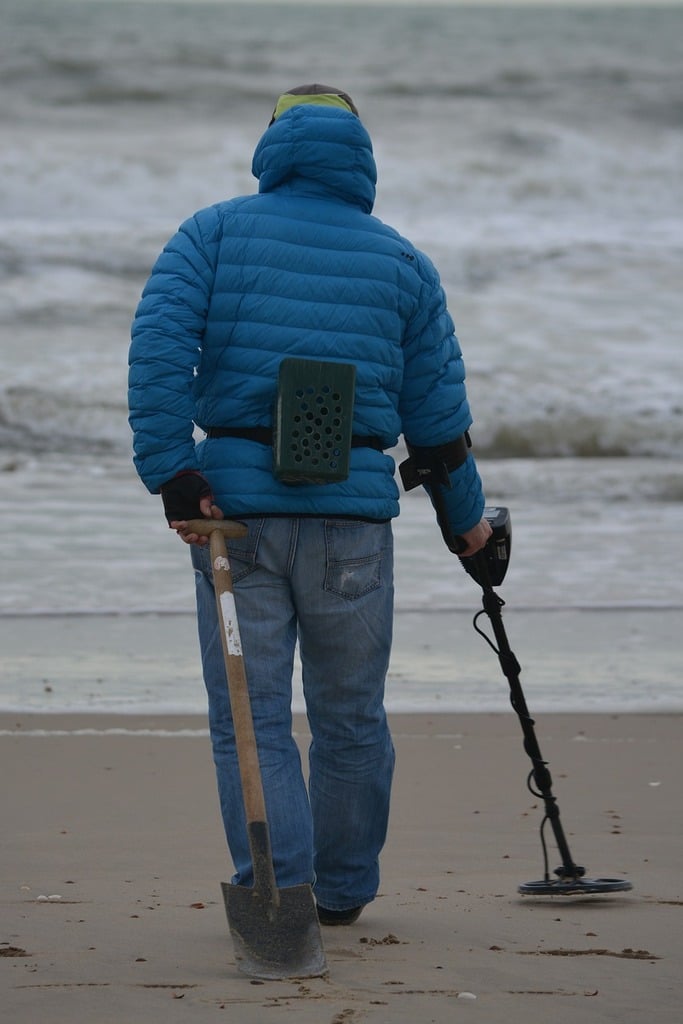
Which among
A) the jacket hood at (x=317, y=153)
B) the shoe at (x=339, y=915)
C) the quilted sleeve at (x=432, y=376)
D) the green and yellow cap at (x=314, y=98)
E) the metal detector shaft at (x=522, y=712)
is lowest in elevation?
the shoe at (x=339, y=915)

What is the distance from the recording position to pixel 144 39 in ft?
125

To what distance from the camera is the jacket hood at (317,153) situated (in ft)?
9.80

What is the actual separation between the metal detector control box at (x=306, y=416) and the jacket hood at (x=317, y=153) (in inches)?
15.1

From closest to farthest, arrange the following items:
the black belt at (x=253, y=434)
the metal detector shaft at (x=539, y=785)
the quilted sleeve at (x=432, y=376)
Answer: the black belt at (x=253, y=434), the quilted sleeve at (x=432, y=376), the metal detector shaft at (x=539, y=785)

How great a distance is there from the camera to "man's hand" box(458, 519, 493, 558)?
333cm

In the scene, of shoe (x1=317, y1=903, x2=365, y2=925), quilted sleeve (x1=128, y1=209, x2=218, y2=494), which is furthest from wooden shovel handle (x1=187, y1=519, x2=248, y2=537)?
shoe (x1=317, y1=903, x2=365, y2=925)

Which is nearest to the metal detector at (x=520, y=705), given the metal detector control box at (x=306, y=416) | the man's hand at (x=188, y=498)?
the metal detector control box at (x=306, y=416)

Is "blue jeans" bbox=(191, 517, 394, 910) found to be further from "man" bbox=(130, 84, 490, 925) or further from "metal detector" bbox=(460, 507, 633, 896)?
"metal detector" bbox=(460, 507, 633, 896)

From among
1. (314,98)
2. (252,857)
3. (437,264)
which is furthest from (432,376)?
(437,264)

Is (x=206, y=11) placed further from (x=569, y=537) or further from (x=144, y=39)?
(x=569, y=537)

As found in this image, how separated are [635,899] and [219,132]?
2654cm

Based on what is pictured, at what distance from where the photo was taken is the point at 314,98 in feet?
9.96

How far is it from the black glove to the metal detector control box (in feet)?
0.47

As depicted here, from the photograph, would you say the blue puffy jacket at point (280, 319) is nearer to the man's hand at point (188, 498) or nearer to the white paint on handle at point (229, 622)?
the man's hand at point (188, 498)
